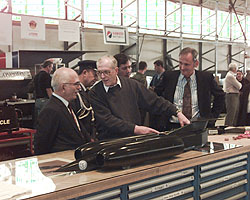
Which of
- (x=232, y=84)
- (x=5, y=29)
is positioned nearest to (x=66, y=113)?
(x=5, y=29)

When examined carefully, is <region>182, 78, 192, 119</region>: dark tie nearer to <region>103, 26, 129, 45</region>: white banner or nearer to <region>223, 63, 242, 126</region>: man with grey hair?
<region>223, 63, 242, 126</region>: man with grey hair

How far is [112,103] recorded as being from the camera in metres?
3.06

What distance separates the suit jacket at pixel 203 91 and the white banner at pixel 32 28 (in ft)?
14.9

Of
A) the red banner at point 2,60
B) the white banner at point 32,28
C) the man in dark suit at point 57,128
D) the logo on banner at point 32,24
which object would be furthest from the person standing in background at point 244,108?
the man in dark suit at point 57,128

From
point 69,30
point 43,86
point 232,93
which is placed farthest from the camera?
point 69,30

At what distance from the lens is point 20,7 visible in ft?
29.4

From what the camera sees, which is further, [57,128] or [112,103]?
[112,103]

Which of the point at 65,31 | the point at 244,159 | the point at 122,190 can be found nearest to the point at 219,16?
the point at 65,31

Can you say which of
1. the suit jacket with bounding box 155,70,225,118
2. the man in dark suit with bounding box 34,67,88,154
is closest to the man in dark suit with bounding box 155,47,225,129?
the suit jacket with bounding box 155,70,225,118

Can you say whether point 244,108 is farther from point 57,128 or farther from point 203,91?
point 57,128

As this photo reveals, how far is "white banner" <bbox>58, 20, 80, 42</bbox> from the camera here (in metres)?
8.26

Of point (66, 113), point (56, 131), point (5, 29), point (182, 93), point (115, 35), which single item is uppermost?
point (115, 35)

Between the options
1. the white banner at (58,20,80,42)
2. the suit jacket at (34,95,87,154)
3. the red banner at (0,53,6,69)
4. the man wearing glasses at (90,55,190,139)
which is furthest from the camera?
the white banner at (58,20,80,42)

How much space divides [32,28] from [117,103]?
5244 mm
